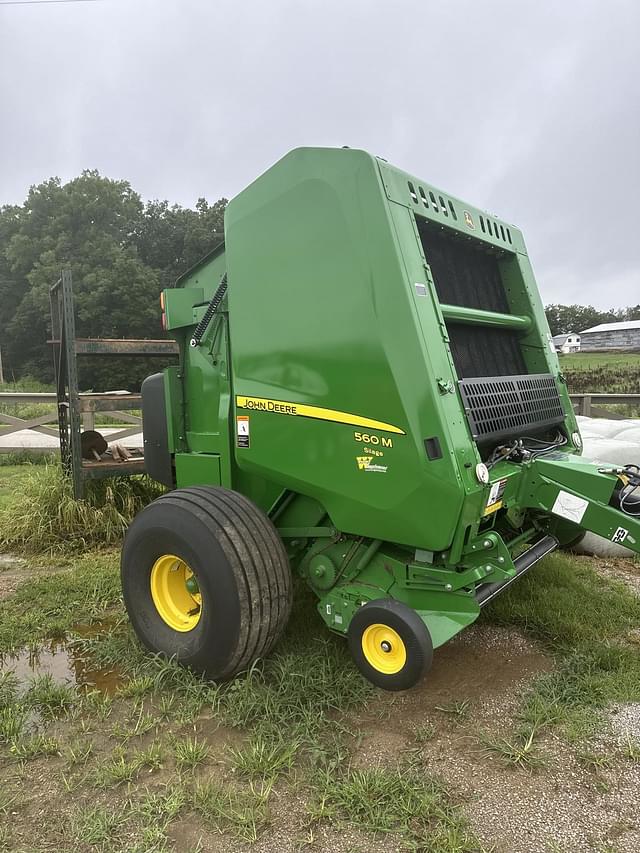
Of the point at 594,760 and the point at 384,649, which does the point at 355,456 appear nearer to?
the point at 384,649

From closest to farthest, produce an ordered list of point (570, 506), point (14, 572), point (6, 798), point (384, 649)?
1. point (6, 798)
2. point (384, 649)
3. point (570, 506)
4. point (14, 572)

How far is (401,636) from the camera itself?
2414mm

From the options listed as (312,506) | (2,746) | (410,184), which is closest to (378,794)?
(312,506)

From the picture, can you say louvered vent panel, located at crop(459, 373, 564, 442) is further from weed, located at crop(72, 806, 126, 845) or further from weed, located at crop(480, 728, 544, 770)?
weed, located at crop(72, 806, 126, 845)

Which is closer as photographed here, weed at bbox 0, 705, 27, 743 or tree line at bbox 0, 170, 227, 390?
weed at bbox 0, 705, 27, 743

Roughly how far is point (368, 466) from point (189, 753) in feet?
4.40

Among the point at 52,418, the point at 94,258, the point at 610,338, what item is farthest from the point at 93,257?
the point at 610,338

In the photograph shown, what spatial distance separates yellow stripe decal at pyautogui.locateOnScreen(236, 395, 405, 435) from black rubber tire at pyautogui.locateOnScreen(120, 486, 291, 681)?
1.50 ft

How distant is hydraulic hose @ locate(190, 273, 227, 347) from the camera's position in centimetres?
332

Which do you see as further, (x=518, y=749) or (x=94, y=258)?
(x=94, y=258)

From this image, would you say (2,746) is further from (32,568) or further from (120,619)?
(32,568)

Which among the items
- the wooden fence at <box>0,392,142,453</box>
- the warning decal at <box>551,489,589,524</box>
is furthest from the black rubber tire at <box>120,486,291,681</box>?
the wooden fence at <box>0,392,142,453</box>

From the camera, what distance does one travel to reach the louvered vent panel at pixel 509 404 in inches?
105

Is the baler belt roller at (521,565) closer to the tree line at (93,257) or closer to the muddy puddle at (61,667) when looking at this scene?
the muddy puddle at (61,667)
